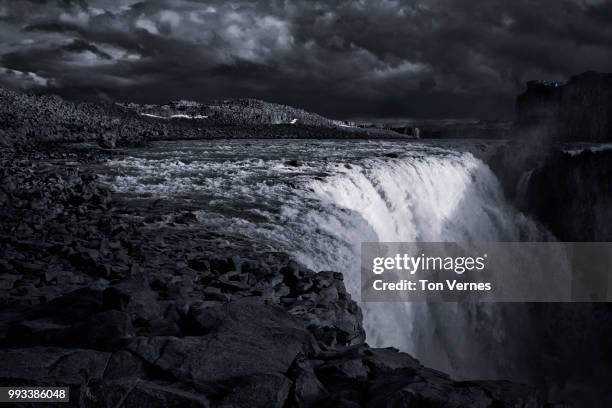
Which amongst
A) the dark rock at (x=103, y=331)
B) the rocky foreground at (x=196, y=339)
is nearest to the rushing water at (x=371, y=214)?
the rocky foreground at (x=196, y=339)

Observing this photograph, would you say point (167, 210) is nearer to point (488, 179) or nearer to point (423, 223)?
point (423, 223)

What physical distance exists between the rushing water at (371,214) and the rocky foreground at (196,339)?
2.68 m

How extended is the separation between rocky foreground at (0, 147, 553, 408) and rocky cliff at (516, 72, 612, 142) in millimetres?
39379

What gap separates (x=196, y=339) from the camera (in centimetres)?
534

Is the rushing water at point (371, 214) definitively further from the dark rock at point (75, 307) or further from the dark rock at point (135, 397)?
the dark rock at point (135, 397)

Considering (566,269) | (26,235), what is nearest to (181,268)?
(26,235)

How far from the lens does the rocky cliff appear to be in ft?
131

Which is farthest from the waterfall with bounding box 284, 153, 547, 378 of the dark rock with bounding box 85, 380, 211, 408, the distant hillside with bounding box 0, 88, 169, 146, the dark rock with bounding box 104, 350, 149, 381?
the distant hillside with bounding box 0, 88, 169, 146

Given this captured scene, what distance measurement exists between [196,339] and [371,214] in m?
11.5

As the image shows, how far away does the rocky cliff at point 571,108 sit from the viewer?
131ft

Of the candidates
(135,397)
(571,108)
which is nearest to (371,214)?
(135,397)

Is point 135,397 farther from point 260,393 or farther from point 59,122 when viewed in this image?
point 59,122

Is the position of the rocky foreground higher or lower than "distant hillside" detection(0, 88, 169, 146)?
lower

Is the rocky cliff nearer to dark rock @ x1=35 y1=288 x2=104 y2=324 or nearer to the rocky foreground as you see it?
the rocky foreground
